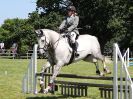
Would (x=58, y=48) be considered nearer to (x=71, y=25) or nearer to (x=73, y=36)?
(x=73, y=36)

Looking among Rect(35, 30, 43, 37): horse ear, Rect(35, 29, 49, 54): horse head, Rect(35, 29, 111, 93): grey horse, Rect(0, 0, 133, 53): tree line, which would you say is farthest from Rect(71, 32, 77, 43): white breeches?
Rect(0, 0, 133, 53): tree line

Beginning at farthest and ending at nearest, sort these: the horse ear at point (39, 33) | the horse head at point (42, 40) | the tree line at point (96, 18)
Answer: the tree line at point (96, 18) < the horse ear at point (39, 33) < the horse head at point (42, 40)

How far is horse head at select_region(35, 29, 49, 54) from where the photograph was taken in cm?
1194

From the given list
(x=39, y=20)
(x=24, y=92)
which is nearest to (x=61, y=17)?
(x=39, y=20)

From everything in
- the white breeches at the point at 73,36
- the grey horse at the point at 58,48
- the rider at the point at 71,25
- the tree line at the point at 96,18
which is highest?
the tree line at the point at 96,18

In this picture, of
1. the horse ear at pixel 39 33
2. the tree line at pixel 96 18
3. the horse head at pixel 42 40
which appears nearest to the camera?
the horse head at pixel 42 40

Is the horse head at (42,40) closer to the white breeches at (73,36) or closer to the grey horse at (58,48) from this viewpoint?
the grey horse at (58,48)

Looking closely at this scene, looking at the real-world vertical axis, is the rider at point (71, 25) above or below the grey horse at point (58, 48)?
above

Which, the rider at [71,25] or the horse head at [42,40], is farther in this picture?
the rider at [71,25]

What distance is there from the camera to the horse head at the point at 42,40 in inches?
470

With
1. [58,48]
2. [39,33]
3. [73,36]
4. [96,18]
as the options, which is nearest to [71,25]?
[73,36]

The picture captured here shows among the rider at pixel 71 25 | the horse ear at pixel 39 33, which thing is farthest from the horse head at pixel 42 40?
the rider at pixel 71 25

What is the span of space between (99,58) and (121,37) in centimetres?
5016

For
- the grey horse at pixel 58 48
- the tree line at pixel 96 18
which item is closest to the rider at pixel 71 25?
the grey horse at pixel 58 48
